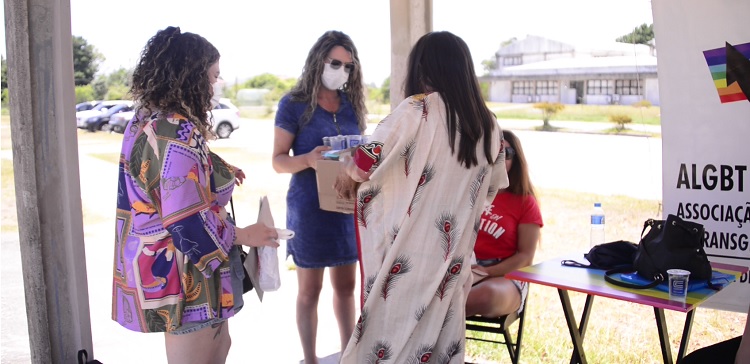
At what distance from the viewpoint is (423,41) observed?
2453 millimetres

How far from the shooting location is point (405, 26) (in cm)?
381

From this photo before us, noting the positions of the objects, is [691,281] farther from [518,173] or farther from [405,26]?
[405,26]

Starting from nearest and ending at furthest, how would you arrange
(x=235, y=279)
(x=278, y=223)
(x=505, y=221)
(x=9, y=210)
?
(x=235, y=279) → (x=505, y=221) → (x=9, y=210) → (x=278, y=223)

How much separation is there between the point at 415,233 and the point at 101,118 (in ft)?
8.84

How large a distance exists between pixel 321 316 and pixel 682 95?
2.70 m

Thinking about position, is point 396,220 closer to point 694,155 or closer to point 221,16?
point 694,155

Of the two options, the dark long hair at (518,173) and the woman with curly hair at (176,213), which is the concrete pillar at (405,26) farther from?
the woman with curly hair at (176,213)

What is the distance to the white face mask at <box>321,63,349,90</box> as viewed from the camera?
10.6 ft

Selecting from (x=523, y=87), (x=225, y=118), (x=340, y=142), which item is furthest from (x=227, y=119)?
(x=340, y=142)

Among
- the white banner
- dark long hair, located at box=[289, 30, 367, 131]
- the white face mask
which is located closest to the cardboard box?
dark long hair, located at box=[289, 30, 367, 131]

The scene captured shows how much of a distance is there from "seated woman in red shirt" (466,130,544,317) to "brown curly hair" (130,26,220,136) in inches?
61.7

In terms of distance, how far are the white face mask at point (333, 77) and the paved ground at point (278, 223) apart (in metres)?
1.43

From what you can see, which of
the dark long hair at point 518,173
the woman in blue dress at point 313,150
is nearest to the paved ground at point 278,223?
the woman in blue dress at point 313,150

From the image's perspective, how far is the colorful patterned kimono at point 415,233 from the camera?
233 cm
